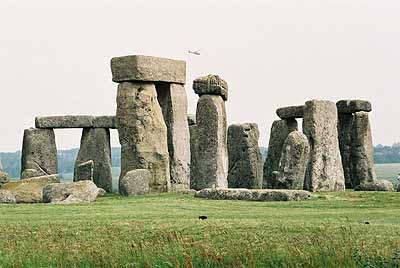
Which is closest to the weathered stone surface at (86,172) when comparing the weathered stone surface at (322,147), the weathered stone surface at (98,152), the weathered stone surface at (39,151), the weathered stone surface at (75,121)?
the weathered stone surface at (98,152)

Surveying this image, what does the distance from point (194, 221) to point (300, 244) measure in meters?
3.63

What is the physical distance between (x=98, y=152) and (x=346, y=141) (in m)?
9.88

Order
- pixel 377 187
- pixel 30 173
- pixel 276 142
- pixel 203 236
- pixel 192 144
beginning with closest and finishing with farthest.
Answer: pixel 203 236 < pixel 377 187 < pixel 276 142 < pixel 192 144 < pixel 30 173

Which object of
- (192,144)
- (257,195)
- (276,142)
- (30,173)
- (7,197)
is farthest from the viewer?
(30,173)

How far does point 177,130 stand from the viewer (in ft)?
116

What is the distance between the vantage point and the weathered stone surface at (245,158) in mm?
35844

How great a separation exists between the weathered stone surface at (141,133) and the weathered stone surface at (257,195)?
5083 mm

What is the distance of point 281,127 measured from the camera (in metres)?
36.7

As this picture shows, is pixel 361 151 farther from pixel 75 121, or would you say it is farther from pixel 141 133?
pixel 75 121

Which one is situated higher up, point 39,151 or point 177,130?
point 177,130

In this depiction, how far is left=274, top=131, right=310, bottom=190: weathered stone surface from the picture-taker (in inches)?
1201

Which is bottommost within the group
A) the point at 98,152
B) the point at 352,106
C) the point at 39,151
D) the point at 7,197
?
the point at 7,197

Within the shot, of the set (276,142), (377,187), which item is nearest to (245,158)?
(276,142)

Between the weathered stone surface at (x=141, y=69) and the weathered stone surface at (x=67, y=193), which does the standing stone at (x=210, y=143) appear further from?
the weathered stone surface at (x=67, y=193)
